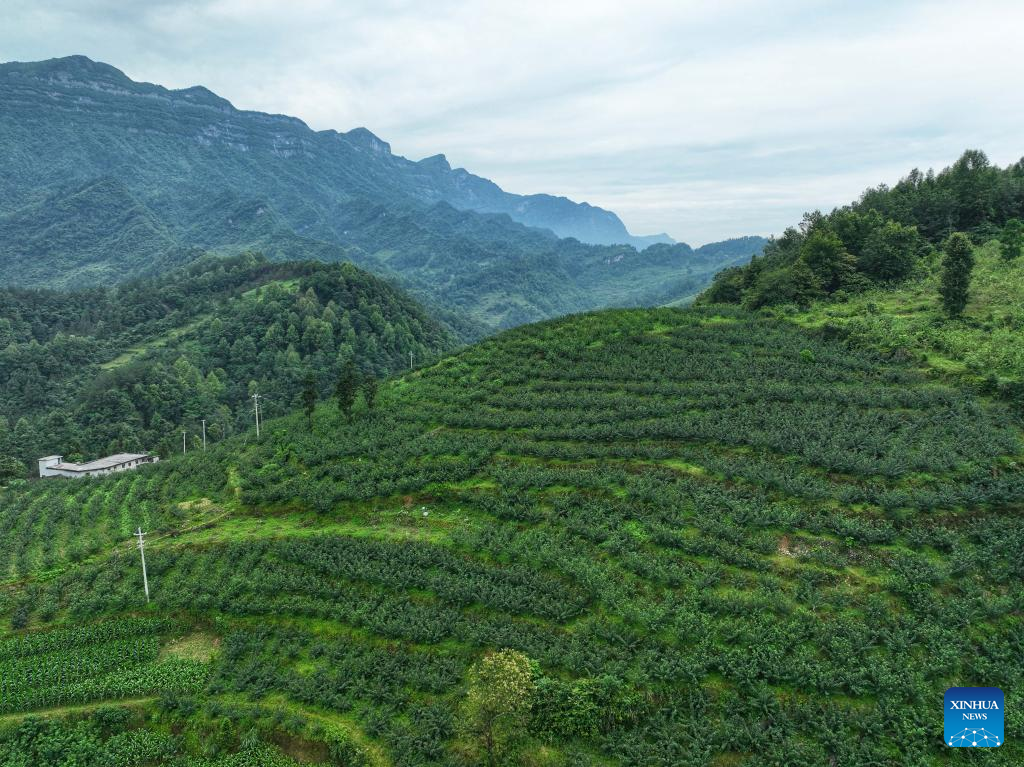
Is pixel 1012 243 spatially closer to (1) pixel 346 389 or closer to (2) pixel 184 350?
(1) pixel 346 389

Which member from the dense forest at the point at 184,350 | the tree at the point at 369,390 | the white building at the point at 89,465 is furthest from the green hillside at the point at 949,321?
the white building at the point at 89,465

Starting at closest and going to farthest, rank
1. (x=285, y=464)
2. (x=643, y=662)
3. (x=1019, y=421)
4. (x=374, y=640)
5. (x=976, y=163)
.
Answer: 1. (x=643, y=662)
2. (x=374, y=640)
3. (x=1019, y=421)
4. (x=285, y=464)
5. (x=976, y=163)

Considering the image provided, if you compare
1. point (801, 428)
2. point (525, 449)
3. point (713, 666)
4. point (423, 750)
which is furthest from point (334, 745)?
point (801, 428)

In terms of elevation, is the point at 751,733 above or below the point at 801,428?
below

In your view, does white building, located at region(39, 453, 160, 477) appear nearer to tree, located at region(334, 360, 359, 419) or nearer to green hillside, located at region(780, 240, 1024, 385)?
tree, located at region(334, 360, 359, 419)

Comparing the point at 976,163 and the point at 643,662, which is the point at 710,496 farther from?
the point at 976,163

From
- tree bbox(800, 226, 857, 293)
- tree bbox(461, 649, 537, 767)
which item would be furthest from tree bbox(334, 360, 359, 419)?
tree bbox(800, 226, 857, 293)
